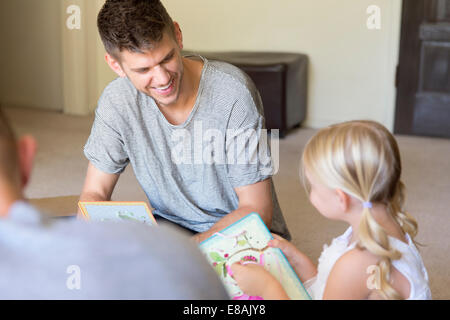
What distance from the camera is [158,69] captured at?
173 cm

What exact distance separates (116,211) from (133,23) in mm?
484

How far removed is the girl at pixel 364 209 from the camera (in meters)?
1.29

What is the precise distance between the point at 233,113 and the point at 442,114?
118 inches

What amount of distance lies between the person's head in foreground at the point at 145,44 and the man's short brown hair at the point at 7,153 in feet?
3.14

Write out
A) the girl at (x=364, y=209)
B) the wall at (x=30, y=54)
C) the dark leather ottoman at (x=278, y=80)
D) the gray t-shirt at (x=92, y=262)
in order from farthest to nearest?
the wall at (x=30, y=54)
the dark leather ottoman at (x=278, y=80)
the girl at (x=364, y=209)
the gray t-shirt at (x=92, y=262)

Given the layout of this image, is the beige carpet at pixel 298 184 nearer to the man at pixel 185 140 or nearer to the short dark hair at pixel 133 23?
the man at pixel 185 140

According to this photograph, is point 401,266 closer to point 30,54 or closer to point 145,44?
point 145,44

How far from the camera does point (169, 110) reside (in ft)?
6.21

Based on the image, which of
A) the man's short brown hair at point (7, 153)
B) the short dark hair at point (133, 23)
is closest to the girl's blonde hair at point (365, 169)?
the short dark hair at point (133, 23)

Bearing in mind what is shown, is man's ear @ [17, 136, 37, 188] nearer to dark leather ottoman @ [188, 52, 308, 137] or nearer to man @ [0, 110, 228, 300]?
man @ [0, 110, 228, 300]

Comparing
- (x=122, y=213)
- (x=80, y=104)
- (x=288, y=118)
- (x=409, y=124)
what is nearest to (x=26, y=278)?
(x=122, y=213)

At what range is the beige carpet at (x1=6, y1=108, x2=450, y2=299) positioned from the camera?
2.76 meters

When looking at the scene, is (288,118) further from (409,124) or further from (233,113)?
(233,113)

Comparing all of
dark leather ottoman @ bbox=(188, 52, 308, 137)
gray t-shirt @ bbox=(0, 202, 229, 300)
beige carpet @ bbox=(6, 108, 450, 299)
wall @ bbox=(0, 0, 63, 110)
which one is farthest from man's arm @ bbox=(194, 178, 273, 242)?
wall @ bbox=(0, 0, 63, 110)
